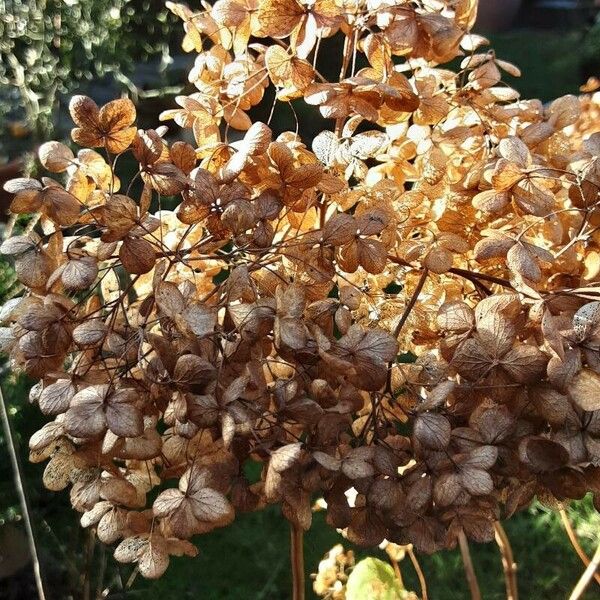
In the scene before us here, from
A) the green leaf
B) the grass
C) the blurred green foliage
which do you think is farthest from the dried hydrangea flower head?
the blurred green foliage

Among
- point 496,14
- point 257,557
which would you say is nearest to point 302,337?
point 257,557

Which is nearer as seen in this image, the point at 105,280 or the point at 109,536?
the point at 109,536

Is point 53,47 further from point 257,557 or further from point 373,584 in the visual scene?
point 373,584

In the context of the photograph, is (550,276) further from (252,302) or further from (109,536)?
(109,536)

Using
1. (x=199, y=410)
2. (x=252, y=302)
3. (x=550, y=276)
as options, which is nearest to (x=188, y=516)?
(x=199, y=410)

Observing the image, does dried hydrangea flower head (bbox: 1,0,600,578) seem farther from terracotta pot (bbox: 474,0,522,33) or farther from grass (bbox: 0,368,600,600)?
terracotta pot (bbox: 474,0,522,33)
